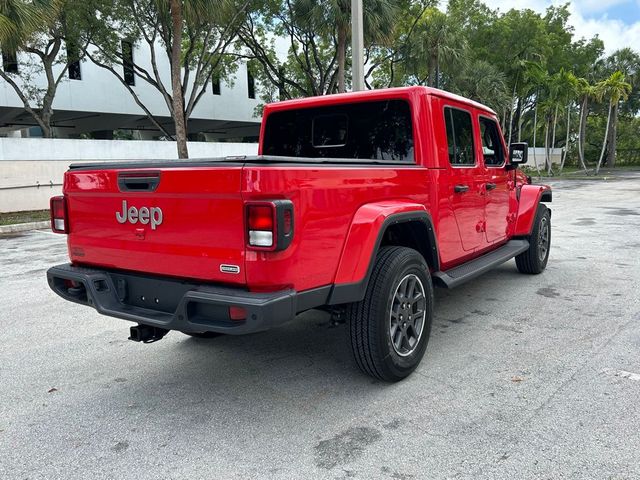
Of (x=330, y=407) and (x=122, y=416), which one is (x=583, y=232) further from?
(x=122, y=416)

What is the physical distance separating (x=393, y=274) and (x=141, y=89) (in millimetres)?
28662

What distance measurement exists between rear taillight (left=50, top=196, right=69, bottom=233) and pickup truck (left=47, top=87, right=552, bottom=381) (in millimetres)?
15

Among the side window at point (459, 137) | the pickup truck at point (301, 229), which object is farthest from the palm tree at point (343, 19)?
the pickup truck at point (301, 229)

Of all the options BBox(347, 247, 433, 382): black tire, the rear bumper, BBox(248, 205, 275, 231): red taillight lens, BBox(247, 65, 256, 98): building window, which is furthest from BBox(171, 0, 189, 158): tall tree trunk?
BBox(247, 65, 256, 98): building window

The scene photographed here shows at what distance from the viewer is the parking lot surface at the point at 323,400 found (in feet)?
8.86

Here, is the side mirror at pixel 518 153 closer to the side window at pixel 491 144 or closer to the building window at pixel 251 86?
the side window at pixel 491 144

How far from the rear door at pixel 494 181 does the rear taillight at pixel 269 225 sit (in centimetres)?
291

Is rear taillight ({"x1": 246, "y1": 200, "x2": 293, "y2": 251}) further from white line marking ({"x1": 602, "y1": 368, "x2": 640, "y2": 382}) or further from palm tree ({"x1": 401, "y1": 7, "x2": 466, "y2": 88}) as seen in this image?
palm tree ({"x1": 401, "y1": 7, "x2": 466, "y2": 88})

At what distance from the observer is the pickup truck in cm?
276

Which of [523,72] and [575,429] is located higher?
[523,72]

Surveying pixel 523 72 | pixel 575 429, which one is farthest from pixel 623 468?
pixel 523 72

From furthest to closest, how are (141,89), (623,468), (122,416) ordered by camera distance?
(141,89) → (122,416) → (623,468)

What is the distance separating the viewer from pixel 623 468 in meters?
2.58

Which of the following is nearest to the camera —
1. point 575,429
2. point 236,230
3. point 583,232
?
point 236,230
